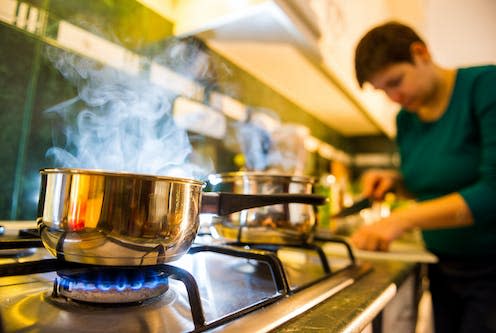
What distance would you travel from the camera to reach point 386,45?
90cm

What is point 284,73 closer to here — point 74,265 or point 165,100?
point 165,100

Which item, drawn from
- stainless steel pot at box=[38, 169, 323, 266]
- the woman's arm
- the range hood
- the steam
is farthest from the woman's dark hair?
stainless steel pot at box=[38, 169, 323, 266]

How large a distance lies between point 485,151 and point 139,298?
2.80ft

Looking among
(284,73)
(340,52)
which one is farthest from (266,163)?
(340,52)

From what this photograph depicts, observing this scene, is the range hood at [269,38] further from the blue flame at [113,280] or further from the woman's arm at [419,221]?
the blue flame at [113,280]

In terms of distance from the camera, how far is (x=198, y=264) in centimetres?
66

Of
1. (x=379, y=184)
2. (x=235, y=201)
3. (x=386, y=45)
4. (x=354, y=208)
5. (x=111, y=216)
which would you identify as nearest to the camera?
(x=111, y=216)

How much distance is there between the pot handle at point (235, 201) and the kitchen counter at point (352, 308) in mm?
158

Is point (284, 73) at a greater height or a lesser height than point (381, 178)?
greater

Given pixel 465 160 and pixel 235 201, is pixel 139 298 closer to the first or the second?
pixel 235 201

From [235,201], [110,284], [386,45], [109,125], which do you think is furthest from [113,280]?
[386,45]

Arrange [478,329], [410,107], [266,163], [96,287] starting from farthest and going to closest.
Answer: [266,163] < [410,107] < [478,329] < [96,287]

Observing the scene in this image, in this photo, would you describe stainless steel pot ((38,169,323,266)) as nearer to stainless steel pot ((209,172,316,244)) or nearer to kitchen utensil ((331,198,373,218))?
stainless steel pot ((209,172,316,244))

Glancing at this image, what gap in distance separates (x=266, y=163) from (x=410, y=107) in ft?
1.61
